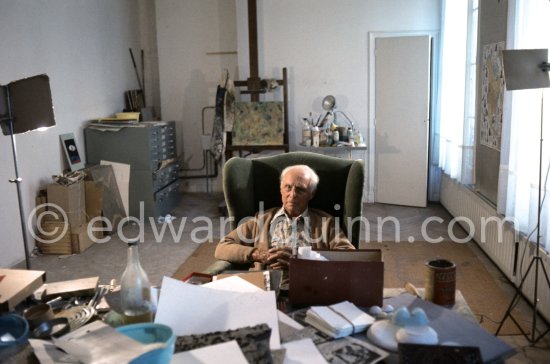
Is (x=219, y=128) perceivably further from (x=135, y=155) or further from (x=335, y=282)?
(x=335, y=282)

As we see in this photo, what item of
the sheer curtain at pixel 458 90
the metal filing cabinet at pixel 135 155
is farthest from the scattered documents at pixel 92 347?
the metal filing cabinet at pixel 135 155

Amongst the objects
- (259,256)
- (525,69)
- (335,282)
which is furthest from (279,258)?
(525,69)

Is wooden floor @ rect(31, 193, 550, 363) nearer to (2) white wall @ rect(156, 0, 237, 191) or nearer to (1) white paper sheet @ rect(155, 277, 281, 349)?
(2) white wall @ rect(156, 0, 237, 191)

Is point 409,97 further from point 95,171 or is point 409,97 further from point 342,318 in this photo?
point 342,318

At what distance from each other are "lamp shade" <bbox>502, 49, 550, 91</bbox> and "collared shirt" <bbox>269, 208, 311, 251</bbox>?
1197 millimetres

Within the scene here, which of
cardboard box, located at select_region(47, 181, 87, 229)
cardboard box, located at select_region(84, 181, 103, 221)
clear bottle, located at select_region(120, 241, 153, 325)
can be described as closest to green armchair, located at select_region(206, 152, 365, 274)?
clear bottle, located at select_region(120, 241, 153, 325)

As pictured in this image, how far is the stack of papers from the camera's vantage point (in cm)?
131

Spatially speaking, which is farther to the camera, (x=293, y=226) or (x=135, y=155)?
(x=135, y=155)

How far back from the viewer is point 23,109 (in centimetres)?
224

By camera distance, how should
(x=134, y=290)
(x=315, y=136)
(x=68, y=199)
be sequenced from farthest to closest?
1. (x=315, y=136)
2. (x=68, y=199)
3. (x=134, y=290)

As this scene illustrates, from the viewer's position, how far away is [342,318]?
1352 millimetres

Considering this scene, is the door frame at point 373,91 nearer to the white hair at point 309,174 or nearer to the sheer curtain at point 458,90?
the sheer curtain at point 458,90

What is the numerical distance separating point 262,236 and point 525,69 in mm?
1527

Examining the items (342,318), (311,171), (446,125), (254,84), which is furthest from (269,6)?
(342,318)
